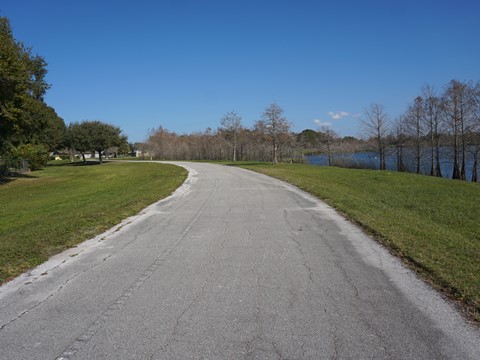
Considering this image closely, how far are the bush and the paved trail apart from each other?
3385 cm

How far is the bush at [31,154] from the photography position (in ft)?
119

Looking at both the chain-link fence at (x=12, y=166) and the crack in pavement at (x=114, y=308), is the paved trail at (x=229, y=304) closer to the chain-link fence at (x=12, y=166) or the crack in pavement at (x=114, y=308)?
the crack in pavement at (x=114, y=308)

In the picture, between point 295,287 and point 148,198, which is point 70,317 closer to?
point 295,287

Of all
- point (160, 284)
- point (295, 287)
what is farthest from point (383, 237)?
point (160, 284)

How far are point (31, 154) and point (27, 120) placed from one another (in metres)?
9.48

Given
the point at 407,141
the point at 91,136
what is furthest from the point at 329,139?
the point at 91,136

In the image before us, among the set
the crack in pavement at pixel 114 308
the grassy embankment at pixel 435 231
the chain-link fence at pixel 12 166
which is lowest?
the grassy embankment at pixel 435 231

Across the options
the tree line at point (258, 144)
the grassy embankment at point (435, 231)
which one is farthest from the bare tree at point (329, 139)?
the grassy embankment at point (435, 231)

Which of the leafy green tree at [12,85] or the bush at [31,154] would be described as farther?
the bush at [31,154]

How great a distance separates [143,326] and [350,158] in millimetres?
50175

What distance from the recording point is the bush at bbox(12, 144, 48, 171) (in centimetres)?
3625

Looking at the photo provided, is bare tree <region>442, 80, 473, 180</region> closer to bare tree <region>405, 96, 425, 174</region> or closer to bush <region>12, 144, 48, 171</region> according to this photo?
bare tree <region>405, 96, 425, 174</region>

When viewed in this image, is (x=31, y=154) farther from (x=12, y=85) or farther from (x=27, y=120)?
(x=12, y=85)

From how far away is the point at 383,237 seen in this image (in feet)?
25.8
